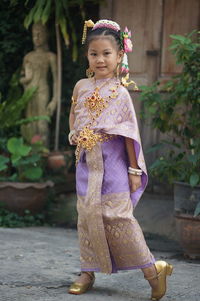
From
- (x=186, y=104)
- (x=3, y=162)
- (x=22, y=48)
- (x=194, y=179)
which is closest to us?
(x=194, y=179)

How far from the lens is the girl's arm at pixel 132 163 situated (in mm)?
3311

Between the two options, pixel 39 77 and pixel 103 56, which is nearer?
pixel 103 56

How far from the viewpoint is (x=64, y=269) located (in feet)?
13.1

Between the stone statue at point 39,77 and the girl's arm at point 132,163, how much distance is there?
349 centimetres

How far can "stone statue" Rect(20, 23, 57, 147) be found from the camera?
6.74 meters

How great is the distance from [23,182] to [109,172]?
2.82 meters

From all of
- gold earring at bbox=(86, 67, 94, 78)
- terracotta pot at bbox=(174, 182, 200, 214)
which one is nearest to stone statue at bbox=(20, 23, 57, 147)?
terracotta pot at bbox=(174, 182, 200, 214)

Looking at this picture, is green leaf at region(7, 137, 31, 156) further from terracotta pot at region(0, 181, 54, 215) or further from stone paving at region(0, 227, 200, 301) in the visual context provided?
stone paving at region(0, 227, 200, 301)

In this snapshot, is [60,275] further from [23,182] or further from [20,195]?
[23,182]

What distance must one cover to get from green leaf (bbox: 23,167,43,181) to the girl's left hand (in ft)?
8.90

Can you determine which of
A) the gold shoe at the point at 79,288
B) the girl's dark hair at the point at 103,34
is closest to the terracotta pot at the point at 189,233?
the gold shoe at the point at 79,288

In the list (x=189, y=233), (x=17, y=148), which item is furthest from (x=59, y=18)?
(x=189, y=233)

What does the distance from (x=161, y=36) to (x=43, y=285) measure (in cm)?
340

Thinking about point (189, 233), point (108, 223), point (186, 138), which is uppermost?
point (186, 138)
